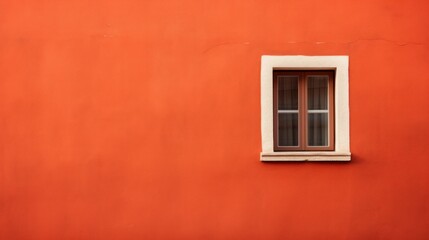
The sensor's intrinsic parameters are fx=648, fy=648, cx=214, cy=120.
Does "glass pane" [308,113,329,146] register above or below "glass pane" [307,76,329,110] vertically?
below

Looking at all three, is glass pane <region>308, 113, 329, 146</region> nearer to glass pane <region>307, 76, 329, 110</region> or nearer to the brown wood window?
the brown wood window

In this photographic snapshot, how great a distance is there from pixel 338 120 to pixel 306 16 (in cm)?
143

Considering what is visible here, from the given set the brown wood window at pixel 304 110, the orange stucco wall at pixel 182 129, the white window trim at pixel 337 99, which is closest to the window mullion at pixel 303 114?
the brown wood window at pixel 304 110

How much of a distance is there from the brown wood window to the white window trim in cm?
18

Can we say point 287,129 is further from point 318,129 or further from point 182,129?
point 182,129

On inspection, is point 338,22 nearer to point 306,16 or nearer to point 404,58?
point 306,16

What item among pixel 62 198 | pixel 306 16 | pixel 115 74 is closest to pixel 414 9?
pixel 306 16

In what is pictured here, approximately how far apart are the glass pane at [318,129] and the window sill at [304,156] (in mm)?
313

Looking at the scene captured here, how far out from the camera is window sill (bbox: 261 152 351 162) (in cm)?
Result: 843

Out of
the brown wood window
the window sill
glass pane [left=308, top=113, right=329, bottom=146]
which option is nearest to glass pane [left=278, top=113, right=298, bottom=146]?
the brown wood window

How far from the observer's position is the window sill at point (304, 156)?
332 inches

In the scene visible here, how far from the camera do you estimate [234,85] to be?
27.9 ft

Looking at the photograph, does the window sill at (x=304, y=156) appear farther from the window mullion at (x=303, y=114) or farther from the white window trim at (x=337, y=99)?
the window mullion at (x=303, y=114)

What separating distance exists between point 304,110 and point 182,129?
1659mm
